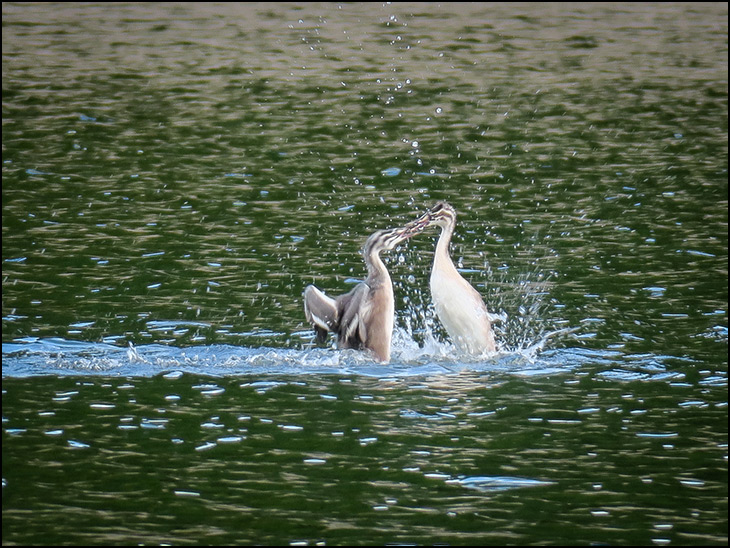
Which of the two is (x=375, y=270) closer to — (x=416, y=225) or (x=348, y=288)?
(x=416, y=225)

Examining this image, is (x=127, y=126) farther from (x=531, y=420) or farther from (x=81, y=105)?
(x=531, y=420)

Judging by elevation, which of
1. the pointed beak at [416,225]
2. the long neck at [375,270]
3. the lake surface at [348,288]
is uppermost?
the pointed beak at [416,225]

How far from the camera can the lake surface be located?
10.4 meters

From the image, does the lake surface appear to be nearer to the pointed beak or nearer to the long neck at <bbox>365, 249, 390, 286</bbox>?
the long neck at <bbox>365, 249, 390, 286</bbox>

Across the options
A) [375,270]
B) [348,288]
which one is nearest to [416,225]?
[375,270]

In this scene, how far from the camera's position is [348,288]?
17609 mm

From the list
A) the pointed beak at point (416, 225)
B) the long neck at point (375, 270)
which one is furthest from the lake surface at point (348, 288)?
the pointed beak at point (416, 225)

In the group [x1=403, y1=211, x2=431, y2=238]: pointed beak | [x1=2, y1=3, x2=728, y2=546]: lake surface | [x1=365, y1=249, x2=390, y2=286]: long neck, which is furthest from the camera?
[x1=403, y1=211, x2=431, y2=238]: pointed beak

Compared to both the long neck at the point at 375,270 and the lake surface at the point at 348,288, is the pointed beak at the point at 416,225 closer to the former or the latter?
the long neck at the point at 375,270

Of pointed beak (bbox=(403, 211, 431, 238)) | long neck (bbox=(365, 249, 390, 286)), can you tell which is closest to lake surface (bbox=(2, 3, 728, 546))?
long neck (bbox=(365, 249, 390, 286))

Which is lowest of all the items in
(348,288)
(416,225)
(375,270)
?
(348,288)

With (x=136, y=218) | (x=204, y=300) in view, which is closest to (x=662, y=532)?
(x=204, y=300)

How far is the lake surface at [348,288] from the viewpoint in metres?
10.4

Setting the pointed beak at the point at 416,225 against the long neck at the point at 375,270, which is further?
the pointed beak at the point at 416,225
